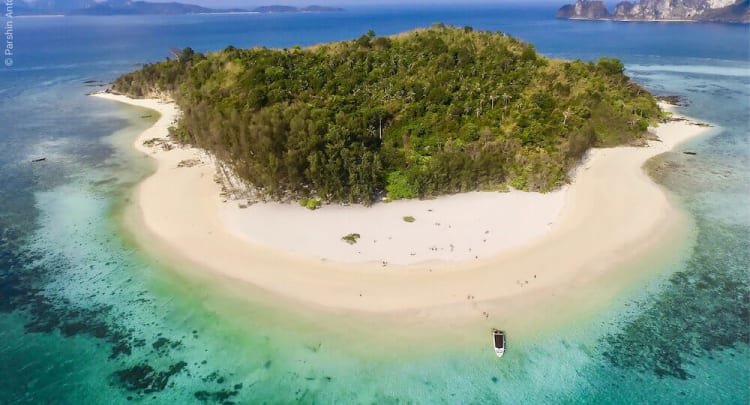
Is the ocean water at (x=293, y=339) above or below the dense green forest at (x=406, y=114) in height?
below

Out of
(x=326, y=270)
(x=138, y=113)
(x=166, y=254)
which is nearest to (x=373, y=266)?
(x=326, y=270)

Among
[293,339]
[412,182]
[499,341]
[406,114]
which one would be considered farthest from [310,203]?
[499,341]

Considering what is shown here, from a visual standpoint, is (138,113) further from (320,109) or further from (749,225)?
(749,225)

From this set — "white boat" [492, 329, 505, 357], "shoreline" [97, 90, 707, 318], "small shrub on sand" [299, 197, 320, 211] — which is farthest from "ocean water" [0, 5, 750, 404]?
"small shrub on sand" [299, 197, 320, 211]

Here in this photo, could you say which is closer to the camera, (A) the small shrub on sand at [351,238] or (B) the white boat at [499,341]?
(B) the white boat at [499,341]

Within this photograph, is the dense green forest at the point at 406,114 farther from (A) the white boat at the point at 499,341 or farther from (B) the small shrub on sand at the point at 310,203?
(A) the white boat at the point at 499,341

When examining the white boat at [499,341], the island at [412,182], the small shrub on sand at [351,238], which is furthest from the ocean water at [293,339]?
the small shrub on sand at [351,238]

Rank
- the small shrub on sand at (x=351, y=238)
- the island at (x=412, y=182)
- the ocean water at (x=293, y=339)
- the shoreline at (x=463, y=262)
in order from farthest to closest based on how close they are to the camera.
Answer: the small shrub on sand at (x=351, y=238), the island at (x=412, y=182), the shoreline at (x=463, y=262), the ocean water at (x=293, y=339)
